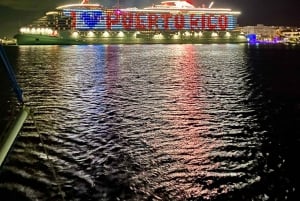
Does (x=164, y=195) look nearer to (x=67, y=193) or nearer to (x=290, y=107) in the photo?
(x=67, y=193)

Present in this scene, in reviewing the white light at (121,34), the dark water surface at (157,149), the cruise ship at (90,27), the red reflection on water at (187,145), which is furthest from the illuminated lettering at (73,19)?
the red reflection on water at (187,145)

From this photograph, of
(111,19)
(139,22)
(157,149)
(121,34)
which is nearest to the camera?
(157,149)

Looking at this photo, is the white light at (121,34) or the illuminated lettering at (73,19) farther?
the white light at (121,34)

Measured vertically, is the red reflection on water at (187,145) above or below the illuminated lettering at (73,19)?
below

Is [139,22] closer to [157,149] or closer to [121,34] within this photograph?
[121,34]

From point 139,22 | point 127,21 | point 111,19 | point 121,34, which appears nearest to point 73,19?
point 111,19

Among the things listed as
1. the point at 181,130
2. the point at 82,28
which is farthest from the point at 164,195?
the point at 82,28

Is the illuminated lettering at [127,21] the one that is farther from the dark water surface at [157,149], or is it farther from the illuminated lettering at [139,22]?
the dark water surface at [157,149]

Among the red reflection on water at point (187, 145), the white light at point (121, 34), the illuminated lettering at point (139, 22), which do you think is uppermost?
the illuminated lettering at point (139, 22)

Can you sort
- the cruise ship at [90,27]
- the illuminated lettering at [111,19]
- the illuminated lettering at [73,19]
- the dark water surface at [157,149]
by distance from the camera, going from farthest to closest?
the illuminated lettering at [111,19]
the illuminated lettering at [73,19]
the cruise ship at [90,27]
the dark water surface at [157,149]

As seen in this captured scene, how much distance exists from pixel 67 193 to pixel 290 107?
20.6 m

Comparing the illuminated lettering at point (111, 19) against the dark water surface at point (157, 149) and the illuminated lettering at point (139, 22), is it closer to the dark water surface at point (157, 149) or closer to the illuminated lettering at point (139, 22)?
the illuminated lettering at point (139, 22)

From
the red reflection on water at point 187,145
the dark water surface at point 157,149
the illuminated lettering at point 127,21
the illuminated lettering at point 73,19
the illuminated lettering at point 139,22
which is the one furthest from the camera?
the illuminated lettering at point 139,22

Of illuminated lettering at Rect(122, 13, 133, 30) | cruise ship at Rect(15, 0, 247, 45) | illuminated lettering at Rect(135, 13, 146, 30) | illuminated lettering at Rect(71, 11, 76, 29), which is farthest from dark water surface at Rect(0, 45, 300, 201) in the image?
illuminated lettering at Rect(135, 13, 146, 30)
